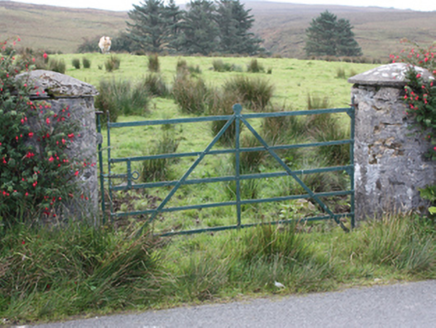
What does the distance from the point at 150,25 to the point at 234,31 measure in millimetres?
8220

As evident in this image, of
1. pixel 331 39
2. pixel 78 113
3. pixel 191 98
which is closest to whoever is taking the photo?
pixel 78 113

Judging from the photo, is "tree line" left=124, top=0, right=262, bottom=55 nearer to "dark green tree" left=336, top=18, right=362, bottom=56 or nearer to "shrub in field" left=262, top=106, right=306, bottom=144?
"dark green tree" left=336, top=18, right=362, bottom=56

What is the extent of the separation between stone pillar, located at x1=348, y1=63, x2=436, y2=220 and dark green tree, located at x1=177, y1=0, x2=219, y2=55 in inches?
1616

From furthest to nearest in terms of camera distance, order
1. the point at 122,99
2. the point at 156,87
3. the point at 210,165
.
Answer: the point at 156,87 → the point at 122,99 → the point at 210,165

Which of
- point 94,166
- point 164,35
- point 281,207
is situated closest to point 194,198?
point 281,207

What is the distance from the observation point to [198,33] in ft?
149

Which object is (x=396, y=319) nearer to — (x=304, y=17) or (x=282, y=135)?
(x=282, y=135)

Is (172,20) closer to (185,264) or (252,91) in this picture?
(252,91)

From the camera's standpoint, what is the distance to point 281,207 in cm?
588

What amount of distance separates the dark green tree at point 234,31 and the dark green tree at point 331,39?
778cm

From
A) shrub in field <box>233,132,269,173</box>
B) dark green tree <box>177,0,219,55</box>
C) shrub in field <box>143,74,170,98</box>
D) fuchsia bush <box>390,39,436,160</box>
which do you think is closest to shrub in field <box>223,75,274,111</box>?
shrub in field <box>143,74,170,98</box>

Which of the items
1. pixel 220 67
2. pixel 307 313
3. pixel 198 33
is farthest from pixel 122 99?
pixel 198 33

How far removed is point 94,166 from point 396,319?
2.82 m

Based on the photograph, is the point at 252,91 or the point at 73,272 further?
the point at 252,91
